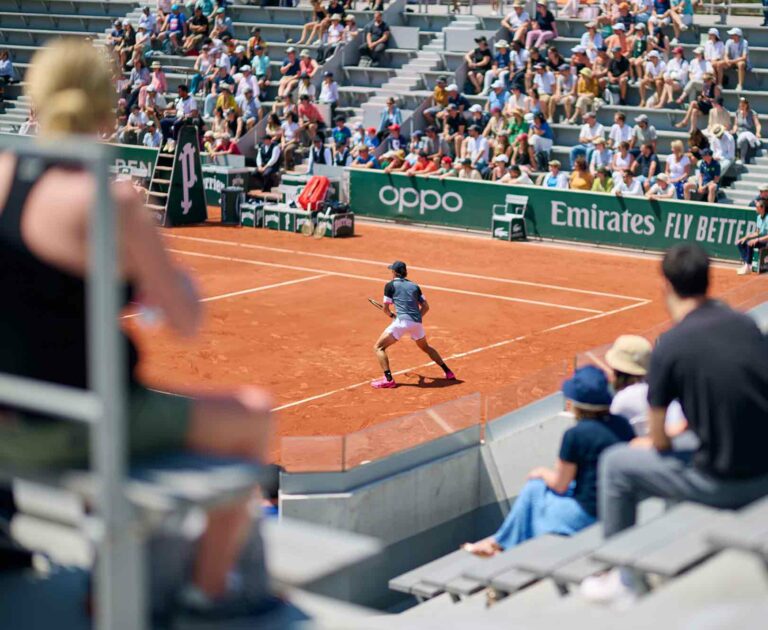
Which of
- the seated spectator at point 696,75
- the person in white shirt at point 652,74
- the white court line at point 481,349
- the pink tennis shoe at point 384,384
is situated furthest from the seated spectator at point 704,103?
the pink tennis shoe at point 384,384

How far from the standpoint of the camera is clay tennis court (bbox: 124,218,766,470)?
50.1ft

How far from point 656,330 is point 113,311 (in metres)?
7.73

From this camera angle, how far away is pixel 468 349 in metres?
17.4

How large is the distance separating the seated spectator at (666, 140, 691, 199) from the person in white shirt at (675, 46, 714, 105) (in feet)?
11.0

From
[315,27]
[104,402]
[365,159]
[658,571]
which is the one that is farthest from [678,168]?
[104,402]

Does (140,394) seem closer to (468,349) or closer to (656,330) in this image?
(656,330)

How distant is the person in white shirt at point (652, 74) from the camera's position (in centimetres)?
2892

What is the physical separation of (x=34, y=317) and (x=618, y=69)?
91.3 feet

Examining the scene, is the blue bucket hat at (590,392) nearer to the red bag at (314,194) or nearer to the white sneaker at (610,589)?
the white sneaker at (610,589)

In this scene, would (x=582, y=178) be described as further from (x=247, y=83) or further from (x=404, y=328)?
(x=404, y=328)

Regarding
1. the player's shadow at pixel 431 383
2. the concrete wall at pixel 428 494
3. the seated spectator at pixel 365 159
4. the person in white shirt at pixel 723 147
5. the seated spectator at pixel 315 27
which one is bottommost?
the player's shadow at pixel 431 383

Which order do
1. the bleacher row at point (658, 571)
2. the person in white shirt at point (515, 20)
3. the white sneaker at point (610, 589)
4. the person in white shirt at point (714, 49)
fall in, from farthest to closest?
the person in white shirt at point (515, 20) → the person in white shirt at point (714, 49) → the white sneaker at point (610, 589) → the bleacher row at point (658, 571)

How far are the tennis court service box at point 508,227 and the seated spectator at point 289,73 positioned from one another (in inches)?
355

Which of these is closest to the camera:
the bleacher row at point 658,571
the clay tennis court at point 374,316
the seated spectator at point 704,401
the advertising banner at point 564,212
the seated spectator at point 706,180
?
the bleacher row at point 658,571
